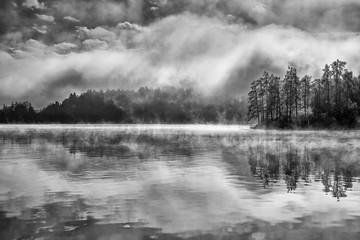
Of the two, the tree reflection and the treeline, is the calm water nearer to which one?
the tree reflection

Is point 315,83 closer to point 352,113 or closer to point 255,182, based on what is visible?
point 352,113

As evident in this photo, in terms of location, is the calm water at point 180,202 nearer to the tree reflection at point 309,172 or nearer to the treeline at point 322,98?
the tree reflection at point 309,172

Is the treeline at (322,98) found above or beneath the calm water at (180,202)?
above

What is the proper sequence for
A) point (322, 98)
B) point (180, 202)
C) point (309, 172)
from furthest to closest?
point (322, 98) → point (309, 172) → point (180, 202)

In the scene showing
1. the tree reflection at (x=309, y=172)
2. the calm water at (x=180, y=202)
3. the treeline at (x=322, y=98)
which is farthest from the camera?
the treeline at (x=322, y=98)

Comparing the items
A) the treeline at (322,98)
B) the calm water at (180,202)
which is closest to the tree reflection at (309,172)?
the calm water at (180,202)

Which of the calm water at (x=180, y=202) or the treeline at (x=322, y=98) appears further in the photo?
the treeline at (x=322, y=98)

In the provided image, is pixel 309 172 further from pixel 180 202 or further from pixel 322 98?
pixel 322 98

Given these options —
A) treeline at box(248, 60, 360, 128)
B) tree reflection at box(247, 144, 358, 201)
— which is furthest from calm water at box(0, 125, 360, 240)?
treeline at box(248, 60, 360, 128)

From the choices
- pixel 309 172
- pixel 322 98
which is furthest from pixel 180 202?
pixel 322 98

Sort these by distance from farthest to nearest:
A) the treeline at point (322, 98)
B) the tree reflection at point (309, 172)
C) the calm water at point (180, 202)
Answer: the treeline at point (322, 98)
the tree reflection at point (309, 172)
the calm water at point (180, 202)

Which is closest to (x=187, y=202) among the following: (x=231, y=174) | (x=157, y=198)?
(x=157, y=198)

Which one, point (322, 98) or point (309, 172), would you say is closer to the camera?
point (309, 172)

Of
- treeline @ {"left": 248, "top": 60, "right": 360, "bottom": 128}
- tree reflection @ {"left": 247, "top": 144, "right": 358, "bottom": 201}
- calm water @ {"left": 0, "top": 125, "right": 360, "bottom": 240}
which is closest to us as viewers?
calm water @ {"left": 0, "top": 125, "right": 360, "bottom": 240}
